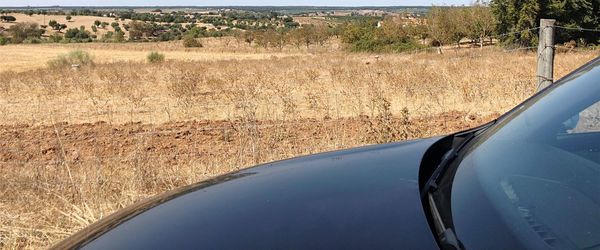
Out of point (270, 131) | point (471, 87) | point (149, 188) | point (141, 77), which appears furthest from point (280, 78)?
point (149, 188)

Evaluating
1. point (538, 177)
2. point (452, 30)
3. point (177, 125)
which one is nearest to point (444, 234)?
point (538, 177)

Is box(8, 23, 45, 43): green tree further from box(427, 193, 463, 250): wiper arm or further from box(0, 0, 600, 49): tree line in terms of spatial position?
box(427, 193, 463, 250): wiper arm

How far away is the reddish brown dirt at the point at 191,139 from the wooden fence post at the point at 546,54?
1.60 m

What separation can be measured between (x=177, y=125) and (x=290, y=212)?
30.1 feet

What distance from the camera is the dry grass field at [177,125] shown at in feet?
17.2

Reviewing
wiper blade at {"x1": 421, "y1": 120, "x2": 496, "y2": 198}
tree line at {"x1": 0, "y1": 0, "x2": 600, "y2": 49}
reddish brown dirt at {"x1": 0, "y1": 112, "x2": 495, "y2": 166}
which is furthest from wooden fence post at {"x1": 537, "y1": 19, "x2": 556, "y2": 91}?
tree line at {"x1": 0, "y1": 0, "x2": 600, "y2": 49}

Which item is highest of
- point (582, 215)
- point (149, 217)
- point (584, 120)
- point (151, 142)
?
point (584, 120)

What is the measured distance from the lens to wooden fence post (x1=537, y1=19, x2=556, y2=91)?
21.5 ft

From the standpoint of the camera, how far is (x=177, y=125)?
10695mm

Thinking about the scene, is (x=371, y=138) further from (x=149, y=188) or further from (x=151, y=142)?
(x=151, y=142)

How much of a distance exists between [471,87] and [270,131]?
6.08 metres

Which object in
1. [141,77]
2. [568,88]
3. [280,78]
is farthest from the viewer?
[141,77]

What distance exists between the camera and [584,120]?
2.19 m

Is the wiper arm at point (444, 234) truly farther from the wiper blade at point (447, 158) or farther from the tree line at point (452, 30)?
the tree line at point (452, 30)
